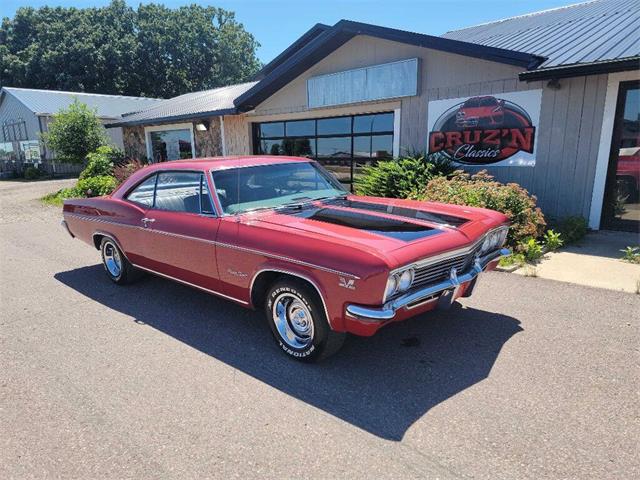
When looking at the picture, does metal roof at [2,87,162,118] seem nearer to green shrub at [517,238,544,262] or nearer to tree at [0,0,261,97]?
tree at [0,0,261,97]

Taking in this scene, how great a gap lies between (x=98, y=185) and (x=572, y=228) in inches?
544

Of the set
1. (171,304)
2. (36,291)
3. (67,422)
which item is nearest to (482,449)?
(67,422)

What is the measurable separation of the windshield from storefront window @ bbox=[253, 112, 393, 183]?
6.31 meters

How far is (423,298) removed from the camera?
3252 mm

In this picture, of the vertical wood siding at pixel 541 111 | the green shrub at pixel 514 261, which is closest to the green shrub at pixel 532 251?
the green shrub at pixel 514 261

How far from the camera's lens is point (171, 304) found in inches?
195

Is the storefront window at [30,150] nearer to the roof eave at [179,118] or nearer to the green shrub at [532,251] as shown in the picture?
the roof eave at [179,118]

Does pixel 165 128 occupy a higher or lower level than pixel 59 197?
higher

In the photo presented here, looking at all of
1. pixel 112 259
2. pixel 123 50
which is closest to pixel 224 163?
pixel 112 259

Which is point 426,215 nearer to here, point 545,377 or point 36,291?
point 545,377

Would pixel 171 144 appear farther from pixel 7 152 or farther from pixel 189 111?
pixel 7 152

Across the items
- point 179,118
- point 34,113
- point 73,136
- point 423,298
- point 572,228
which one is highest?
point 34,113

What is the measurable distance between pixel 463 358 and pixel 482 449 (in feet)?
3.60

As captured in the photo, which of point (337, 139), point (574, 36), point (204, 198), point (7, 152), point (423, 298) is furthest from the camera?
point (7, 152)
